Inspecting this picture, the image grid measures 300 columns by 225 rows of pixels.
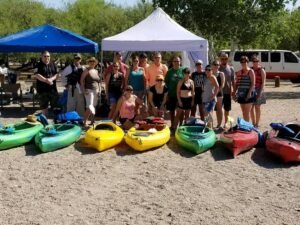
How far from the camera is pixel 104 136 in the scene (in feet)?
27.6

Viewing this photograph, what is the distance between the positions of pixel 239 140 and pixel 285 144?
778 millimetres

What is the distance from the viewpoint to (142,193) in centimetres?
645

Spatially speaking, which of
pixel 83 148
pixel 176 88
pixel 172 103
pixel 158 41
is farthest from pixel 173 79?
pixel 83 148

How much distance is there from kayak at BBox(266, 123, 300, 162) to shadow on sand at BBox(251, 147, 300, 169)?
10cm

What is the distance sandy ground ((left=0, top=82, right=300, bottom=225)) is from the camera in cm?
564

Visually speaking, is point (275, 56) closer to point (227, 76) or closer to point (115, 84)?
point (227, 76)

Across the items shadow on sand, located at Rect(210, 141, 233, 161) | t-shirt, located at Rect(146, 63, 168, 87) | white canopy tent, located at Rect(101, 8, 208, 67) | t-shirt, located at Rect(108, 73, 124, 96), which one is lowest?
shadow on sand, located at Rect(210, 141, 233, 161)

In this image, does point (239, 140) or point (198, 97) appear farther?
point (198, 97)

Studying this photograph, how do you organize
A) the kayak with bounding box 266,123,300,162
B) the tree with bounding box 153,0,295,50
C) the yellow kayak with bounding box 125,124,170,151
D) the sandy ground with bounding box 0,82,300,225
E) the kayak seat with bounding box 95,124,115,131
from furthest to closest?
1. the tree with bounding box 153,0,295,50
2. the kayak seat with bounding box 95,124,115,131
3. the yellow kayak with bounding box 125,124,170,151
4. the kayak with bounding box 266,123,300,162
5. the sandy ground with bounding box 0,82,300,225

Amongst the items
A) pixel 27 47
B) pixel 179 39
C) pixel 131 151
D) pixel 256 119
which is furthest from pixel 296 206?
pixel 27 47

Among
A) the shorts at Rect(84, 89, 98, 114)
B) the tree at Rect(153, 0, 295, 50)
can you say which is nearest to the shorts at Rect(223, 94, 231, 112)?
the shorts at Rect(84, 89, 98, 114)

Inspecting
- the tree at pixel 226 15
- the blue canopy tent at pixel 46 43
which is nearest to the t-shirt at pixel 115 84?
the blue canopy tent at pixel 46 43

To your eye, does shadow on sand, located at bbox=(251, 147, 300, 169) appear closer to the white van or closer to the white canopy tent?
the white canopy tent

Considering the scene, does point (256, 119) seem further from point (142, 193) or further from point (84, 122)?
point (142, 193)
